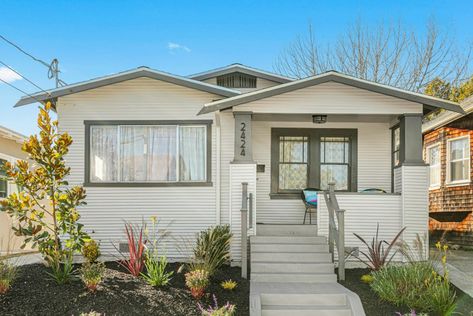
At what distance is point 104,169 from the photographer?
31.3ft

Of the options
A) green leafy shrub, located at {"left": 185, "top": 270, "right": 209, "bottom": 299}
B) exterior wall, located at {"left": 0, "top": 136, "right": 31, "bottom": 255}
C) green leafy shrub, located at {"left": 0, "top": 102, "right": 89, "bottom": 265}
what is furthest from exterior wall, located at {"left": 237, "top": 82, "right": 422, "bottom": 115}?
exterior wall, located at {"left": 0, "top": 136, "right": 31, "bottom": 255}

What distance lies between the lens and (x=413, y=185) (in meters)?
8.84

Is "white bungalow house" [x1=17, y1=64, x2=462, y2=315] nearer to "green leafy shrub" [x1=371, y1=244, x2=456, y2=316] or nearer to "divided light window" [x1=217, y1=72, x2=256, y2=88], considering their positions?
"green leafy shrub" [x1=371, y1=244, x2=456, y2=316]

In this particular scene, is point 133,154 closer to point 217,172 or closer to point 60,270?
point 217,172

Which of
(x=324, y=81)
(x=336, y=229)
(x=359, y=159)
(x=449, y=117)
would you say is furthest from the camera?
(x=449, y=117)

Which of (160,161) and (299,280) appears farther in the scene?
(160,161)

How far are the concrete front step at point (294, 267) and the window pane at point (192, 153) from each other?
96.8 inches

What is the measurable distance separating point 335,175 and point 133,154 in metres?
4.72

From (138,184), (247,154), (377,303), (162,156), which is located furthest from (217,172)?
(377,303)

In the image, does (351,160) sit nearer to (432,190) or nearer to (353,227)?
(353,227)

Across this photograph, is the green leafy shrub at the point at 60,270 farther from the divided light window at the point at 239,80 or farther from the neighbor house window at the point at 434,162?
the neighbor house window at the point at 434,162

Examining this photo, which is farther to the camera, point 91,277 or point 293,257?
point 293,257

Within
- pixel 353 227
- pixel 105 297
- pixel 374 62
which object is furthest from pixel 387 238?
pixel 374 62

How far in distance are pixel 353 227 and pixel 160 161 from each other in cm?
425
